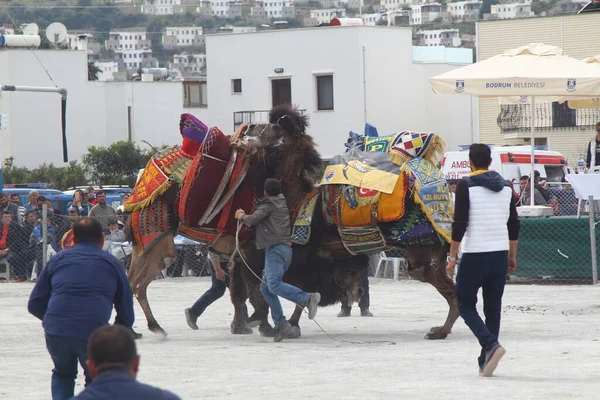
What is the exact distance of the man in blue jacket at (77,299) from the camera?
7.25 metres

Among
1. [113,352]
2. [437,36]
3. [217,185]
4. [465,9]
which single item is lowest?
[113,352]

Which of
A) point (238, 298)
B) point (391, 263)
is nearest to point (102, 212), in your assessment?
point (391, 263)

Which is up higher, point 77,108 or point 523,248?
point 77,108

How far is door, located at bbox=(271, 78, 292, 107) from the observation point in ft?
163

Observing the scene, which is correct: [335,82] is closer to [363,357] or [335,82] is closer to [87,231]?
[363,357]

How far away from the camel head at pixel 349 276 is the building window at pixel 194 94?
5400 centimetres

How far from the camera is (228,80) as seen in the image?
5103 centimetres

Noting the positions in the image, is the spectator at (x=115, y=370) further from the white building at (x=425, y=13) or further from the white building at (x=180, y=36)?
the white building at (x=180, y=36)

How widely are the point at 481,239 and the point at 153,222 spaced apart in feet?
14.0

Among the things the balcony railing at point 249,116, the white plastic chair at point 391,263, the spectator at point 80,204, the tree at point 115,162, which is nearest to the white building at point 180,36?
the tree at point 115,162

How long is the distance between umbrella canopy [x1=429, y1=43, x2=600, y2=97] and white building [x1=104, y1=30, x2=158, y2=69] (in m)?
139

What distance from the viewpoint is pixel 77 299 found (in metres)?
7.27

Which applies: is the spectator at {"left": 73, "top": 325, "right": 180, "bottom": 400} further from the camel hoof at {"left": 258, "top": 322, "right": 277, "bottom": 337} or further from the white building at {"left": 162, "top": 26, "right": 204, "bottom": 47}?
the white building at {"left": 162, "top": 26, "right": 204, "bottom": 47}

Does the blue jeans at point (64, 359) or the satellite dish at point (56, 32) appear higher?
the satellite dish at point (56, 32)
